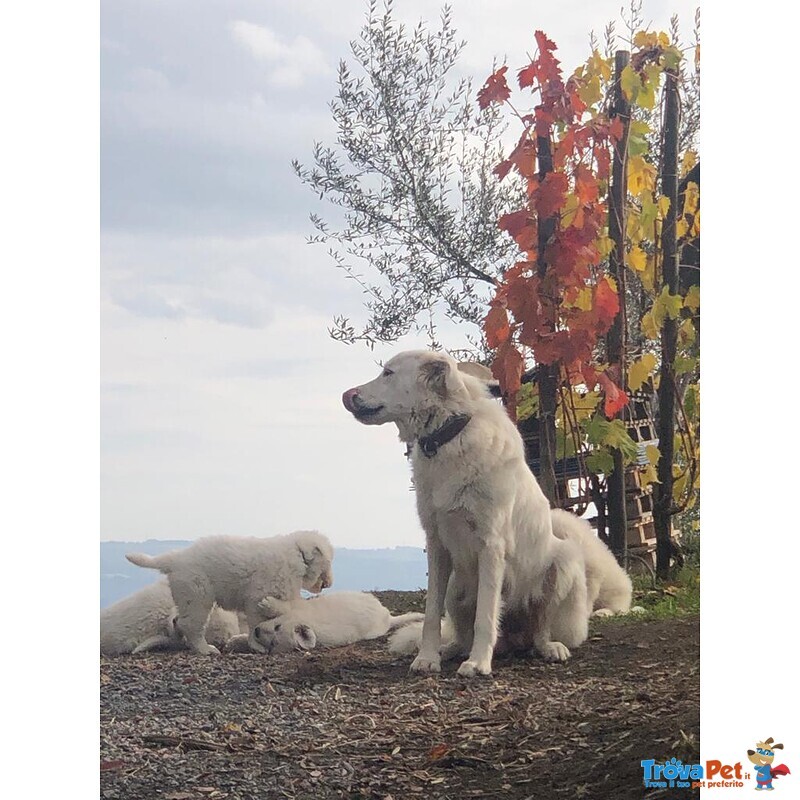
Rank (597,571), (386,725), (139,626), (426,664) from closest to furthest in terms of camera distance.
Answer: (386,725) → (426,664) → (139,626) → (597,571)

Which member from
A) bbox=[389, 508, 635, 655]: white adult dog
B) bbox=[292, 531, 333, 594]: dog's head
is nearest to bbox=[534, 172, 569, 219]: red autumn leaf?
bbox=[389, 508, 635, 655]: white adult dog

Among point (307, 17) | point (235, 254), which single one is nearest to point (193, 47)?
point (307, 17)

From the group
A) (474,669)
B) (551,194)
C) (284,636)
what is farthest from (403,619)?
(551,194)

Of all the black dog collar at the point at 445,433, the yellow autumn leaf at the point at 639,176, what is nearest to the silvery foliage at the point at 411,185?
the black dog collar at the point at 445,433

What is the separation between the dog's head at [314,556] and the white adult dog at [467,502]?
36 centimetres

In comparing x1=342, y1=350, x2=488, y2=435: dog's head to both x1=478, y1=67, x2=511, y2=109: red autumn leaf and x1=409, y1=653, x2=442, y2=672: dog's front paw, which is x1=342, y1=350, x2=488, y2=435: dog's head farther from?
x1=478, y1=67, x2=511, y2=109: red autumn leaf

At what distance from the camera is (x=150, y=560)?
4.07 m

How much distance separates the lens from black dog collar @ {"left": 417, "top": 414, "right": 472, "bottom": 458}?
157 inches

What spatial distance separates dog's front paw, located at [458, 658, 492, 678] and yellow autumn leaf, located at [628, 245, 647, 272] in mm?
1530

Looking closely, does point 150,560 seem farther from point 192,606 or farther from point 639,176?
point 639,176

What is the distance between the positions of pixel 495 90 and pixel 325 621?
6.55 feet

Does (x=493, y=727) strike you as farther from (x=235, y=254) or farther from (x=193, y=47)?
(x=193, y=47)

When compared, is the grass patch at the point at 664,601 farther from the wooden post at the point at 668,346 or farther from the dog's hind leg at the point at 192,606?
the dog's hind leg at the point at 192,606
